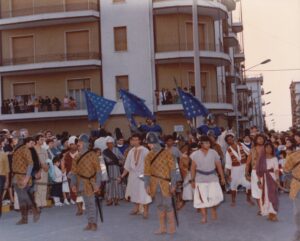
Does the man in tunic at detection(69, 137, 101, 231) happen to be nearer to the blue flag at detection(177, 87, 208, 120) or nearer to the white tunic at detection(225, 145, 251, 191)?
the white tunic at detection(225, 145, 251, 191)

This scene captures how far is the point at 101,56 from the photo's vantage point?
36250 millimetres

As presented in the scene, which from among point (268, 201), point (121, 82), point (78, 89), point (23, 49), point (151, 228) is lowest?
point (151, 228)

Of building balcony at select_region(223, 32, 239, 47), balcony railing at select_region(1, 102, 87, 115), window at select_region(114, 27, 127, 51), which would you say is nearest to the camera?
window at select_region(114, 27, 127, 51)

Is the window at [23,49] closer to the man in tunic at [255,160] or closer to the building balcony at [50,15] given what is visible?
the building balcony at [50,15]

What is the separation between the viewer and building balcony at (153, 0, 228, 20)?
35.2 m

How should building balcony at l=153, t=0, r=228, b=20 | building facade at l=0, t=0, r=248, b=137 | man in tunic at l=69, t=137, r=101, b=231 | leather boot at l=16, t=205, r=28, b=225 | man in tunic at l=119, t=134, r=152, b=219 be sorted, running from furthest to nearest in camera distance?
1. building facade at l=0, t=0, r=248, b=137
2. building balcony at l=153, t=0, r=228, b=20
3. man in tunic at l=119, t=134, r=152, b=219
4. leather boot at l=16, t=205, r=28, b=225
5. man in tunic at l=69, t=137, r=101, b=231

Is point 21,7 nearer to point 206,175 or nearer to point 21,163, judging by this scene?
point 21,163

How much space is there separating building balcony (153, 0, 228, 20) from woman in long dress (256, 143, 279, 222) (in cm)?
2302

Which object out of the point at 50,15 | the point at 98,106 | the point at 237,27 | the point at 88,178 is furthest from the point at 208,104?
the point at 237,27

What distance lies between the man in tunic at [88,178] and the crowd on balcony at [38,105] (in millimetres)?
24064

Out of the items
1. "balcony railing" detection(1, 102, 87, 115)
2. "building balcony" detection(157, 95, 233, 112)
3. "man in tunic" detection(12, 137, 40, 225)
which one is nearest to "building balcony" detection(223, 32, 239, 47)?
"building balcony" detection(157, 95, 233, 112)

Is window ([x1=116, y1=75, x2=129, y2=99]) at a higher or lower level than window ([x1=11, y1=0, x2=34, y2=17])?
lower

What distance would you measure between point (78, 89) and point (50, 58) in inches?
95.5

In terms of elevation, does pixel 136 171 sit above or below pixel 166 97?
below
